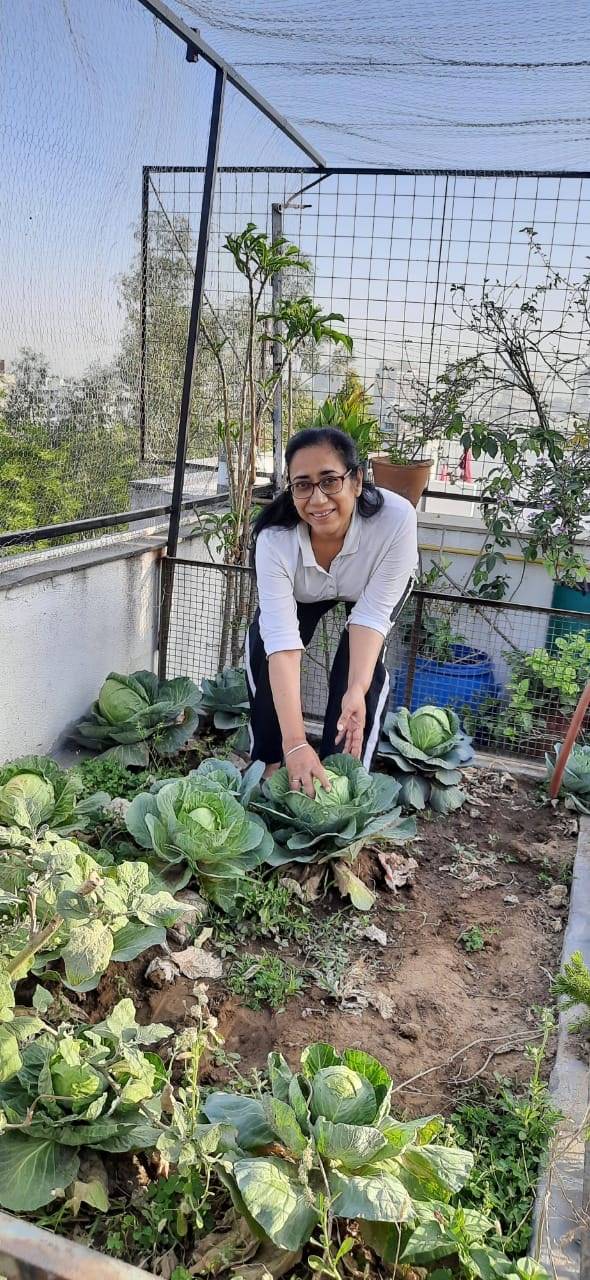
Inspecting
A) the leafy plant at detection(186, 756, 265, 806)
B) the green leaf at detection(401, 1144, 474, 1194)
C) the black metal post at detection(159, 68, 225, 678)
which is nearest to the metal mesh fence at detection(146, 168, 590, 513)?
the black metal post at detection(159, 68, 225, 678)

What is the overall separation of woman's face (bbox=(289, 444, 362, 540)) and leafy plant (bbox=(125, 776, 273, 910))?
0.86 meters

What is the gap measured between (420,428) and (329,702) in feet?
7.90

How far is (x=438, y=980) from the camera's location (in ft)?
7.46

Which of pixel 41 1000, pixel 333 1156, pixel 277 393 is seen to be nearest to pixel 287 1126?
pixel 333 1156

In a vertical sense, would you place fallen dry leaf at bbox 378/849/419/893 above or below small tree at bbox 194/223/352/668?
below

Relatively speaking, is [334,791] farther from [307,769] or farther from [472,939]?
[472,939]

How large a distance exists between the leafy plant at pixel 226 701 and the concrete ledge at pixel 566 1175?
5.83ft

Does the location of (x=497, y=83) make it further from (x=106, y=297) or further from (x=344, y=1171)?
(x=344, y=1171)

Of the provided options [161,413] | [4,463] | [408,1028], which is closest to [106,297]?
[161,413]

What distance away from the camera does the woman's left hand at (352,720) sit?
Result: 2760mm

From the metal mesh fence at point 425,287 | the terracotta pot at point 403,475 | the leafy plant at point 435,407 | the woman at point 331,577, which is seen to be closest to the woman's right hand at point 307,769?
the woman at point 331,577

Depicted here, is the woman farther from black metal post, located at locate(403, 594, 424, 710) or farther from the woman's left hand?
black metal post, located at locate(403, 594, 424, 710)

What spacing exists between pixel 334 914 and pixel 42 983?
85cm

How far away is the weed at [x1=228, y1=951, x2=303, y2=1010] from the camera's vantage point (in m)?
2.12
